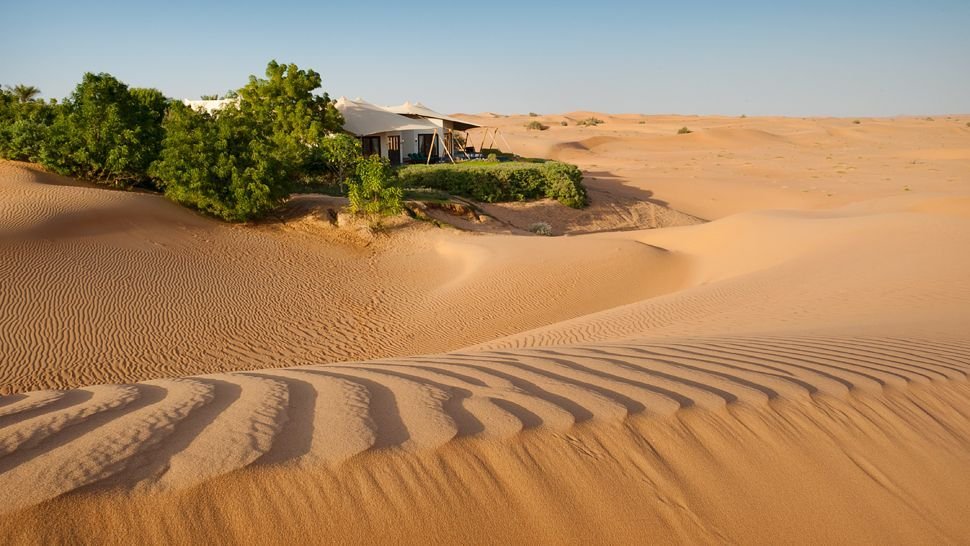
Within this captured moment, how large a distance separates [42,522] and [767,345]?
16.7ft

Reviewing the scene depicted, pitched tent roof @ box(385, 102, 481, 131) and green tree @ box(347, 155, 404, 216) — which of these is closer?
green tree @ box(347, 155, 404, 216)

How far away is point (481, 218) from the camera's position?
21391 mm

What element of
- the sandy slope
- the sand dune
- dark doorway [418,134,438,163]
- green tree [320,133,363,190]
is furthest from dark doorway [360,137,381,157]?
the sand dune

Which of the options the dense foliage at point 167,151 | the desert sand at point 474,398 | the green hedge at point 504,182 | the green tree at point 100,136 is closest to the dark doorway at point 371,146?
the green hedge at point 504,182

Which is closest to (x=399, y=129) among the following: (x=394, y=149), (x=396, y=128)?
(x=396, y=128)

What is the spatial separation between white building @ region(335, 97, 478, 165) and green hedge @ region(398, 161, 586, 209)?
8.56 feet

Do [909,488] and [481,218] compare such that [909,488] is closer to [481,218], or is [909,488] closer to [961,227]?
[961,227]

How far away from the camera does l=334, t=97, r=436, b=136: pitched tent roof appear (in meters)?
28.8

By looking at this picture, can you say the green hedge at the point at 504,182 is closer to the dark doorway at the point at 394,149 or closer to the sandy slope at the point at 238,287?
the dark doorway at the point at 394,149

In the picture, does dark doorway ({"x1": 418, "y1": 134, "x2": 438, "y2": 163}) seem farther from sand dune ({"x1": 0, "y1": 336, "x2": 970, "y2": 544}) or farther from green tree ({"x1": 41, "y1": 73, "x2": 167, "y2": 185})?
sand dune ({"x1": 0, "y1": 336, "x2": 970, "y2": 544})

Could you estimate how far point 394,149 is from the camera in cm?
3244

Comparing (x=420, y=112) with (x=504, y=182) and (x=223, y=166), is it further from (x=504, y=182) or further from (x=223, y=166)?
(x=223, y=166)

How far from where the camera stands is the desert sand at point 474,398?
2.30 m

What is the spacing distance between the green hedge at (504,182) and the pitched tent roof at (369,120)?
468 cm
